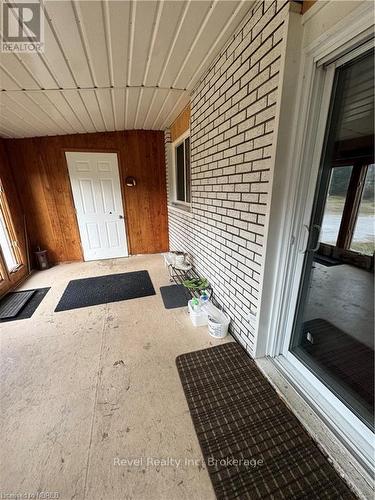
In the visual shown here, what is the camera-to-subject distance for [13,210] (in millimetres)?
3387

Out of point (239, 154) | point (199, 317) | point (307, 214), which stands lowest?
point (199, 317)

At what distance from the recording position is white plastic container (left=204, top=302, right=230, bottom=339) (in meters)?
1.90

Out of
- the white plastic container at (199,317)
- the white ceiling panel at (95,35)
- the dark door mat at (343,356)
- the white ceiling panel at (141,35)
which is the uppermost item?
the white ceiling panel at (141,35)

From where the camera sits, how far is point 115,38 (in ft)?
4.69

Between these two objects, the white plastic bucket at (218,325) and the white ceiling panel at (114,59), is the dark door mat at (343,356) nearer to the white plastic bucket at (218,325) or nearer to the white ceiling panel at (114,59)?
the white plastic bucket at (218,325)

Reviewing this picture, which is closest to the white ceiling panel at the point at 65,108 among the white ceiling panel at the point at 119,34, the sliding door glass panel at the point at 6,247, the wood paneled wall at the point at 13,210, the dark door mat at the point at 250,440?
the white ceiling panel at the point at 119,34

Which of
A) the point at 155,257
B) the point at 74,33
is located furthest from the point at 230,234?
the point at 155,257

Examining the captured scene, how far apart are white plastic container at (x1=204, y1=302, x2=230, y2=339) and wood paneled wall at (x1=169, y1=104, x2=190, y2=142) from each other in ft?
8.19

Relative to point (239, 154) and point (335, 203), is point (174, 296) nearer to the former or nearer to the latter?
point (239, 154)

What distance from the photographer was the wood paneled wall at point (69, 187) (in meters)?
3.52

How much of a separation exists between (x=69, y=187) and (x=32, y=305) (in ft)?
7.18

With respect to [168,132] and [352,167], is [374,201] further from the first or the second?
[168,132]

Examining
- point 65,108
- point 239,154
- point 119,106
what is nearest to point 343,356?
point 239,154

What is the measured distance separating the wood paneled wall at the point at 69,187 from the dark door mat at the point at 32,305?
1240mm
